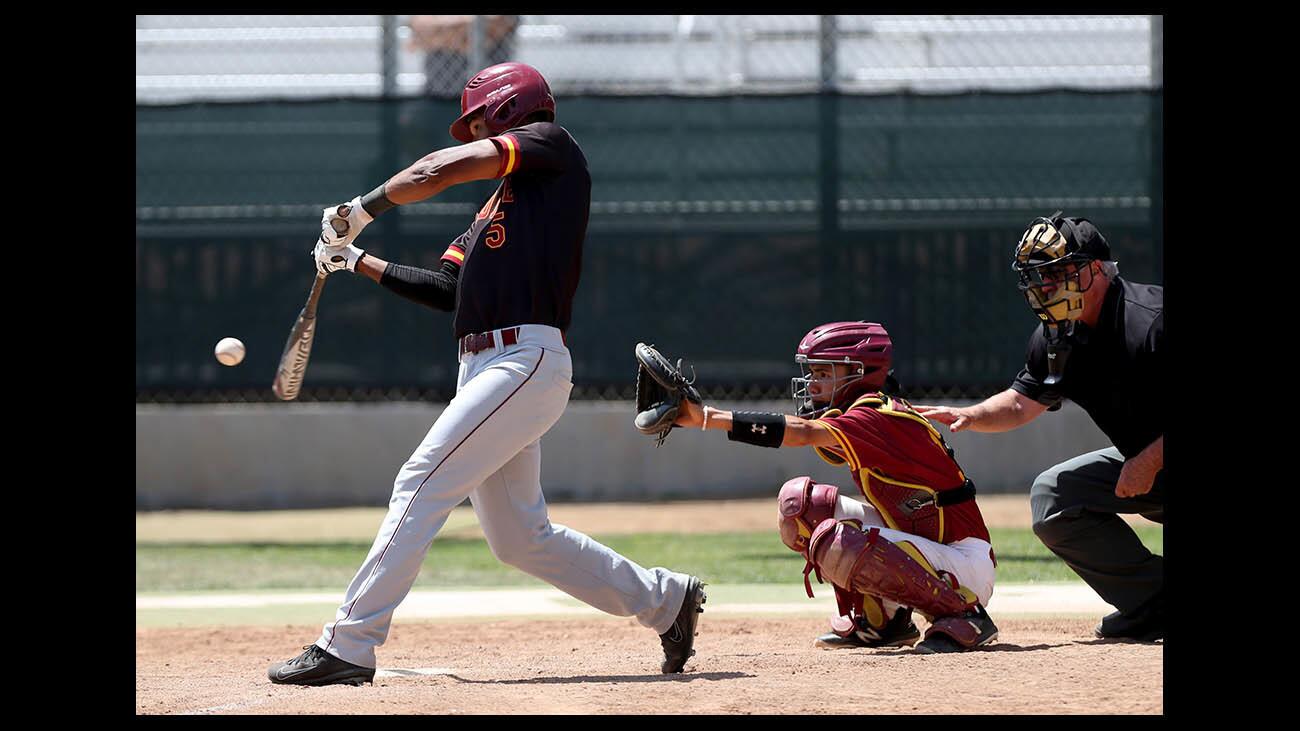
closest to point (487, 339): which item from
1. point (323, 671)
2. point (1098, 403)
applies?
point (323, 671)

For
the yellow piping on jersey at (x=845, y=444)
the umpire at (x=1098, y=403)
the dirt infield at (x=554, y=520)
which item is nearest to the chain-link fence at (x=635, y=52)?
the dirt infield at (x=554, y=520)

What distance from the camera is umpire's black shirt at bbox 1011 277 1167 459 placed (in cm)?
527

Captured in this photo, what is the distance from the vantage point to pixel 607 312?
11.8 meters

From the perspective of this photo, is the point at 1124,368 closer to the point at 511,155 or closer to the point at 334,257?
the point at 511,155

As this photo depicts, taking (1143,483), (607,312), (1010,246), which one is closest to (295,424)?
(607,312)

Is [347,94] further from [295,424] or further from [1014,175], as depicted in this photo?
[1014,175]

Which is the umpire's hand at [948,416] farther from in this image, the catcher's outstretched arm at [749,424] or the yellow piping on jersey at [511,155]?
the yellow piping on jersey at [511,155]

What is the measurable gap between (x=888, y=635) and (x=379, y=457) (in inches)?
264

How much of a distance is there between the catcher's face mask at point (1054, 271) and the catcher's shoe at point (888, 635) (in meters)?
1.21

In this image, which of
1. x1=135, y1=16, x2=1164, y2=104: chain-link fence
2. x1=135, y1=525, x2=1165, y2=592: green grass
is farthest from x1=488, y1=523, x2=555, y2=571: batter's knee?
x1=135, y1=16, x2=1164, y2=104: chain-link fence

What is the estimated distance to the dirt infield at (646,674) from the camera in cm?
419

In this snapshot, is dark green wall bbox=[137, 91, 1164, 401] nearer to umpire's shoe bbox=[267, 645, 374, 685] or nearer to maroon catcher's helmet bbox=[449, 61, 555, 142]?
maroon catcher's helmet bbox=[449, 61, 555, 142]

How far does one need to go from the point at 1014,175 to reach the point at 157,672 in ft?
26.4

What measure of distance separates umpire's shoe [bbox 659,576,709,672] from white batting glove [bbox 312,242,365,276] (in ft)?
5.07
